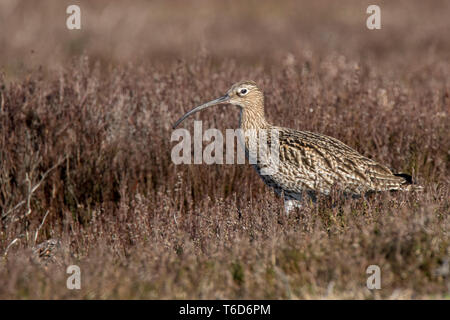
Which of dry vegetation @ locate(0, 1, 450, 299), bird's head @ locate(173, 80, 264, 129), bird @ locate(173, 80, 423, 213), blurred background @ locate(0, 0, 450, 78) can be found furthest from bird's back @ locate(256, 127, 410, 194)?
blurred background @ locate(0, 0, 450, 78)

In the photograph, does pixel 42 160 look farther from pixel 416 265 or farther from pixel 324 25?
pixel 324 25

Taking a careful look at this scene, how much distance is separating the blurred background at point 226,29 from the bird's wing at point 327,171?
309 inches

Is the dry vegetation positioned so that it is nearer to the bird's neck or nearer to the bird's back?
the bird's back

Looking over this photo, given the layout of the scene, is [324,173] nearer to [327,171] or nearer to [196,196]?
[327,171]

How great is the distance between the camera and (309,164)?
5.47 meters

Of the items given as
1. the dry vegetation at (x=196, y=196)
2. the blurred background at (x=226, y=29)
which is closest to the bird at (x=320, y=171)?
the dry vegetation at (x=196, y=196)

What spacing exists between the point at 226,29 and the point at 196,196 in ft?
45.3

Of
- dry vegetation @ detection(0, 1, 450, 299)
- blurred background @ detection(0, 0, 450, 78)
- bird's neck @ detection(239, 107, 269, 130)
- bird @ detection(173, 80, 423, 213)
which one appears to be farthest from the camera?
blurred background @ detection(0, 0, 450, 78)

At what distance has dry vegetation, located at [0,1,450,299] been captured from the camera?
3.71 meters

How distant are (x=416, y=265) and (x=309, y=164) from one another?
1916mm

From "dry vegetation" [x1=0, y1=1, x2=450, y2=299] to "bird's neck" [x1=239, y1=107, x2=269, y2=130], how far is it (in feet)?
2.18

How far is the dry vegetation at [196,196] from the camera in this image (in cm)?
371
